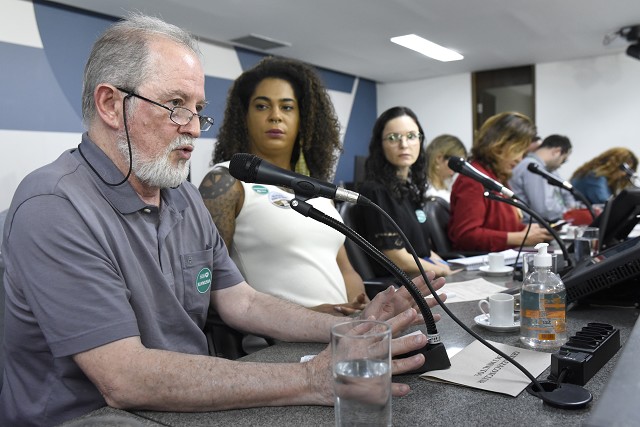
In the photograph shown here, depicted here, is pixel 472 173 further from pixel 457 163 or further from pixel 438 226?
pixel 438 226

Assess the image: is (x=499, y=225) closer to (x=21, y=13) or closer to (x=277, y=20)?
(x=277, y=20)

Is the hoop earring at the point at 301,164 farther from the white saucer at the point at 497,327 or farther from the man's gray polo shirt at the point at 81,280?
the white saucer at the point at 497,327

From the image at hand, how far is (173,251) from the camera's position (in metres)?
1.21

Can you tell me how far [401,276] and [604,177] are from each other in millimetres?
4960

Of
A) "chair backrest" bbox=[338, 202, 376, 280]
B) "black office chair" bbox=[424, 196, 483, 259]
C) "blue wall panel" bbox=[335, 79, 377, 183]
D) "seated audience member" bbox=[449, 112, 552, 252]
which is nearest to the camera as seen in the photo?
"chair backrest" bbox=[338, 202, 376, 280]

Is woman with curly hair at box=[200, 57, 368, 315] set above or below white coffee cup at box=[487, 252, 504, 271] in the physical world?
above

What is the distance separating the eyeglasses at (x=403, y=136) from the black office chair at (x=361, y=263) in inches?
18.1

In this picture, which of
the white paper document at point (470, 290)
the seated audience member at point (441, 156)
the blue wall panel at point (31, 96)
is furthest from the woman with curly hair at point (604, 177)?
the blue wall panel at point (31, 96)

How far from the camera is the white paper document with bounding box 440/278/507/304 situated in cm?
156

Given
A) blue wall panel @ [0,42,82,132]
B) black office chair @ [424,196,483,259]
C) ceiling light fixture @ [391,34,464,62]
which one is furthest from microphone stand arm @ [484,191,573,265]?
ceiling light fixture @ [391,34,464,62]

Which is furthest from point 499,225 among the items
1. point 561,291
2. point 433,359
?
point 433,359

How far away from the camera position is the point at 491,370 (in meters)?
0.96

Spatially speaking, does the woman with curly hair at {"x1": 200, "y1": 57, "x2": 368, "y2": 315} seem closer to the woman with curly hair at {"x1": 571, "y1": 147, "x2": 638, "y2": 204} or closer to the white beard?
A: the white beard

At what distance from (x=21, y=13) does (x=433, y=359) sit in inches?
170
